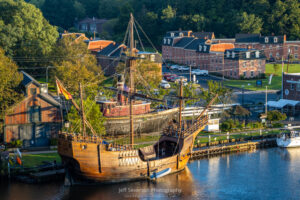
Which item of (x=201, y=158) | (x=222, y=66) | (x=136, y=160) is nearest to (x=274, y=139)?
(x=201, y=158)

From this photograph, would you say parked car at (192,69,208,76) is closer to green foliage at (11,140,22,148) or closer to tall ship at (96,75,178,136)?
tall ship at (96,75,178,136)

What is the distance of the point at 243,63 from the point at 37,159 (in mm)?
56006

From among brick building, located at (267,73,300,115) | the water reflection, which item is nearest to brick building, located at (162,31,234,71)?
brick building, located at (267,73,300,115)

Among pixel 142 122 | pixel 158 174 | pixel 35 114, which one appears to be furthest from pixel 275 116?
pixel 35 114

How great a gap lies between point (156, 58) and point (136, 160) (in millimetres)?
46664

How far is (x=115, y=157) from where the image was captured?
133ft

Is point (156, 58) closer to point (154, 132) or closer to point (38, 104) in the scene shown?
point (154, 132)

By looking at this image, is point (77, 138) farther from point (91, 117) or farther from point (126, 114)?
point (126, 114)

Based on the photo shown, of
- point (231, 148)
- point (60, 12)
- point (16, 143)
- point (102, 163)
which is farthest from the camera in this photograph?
point (60, 12)

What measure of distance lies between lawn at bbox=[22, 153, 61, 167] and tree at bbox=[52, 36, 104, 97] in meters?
11.6

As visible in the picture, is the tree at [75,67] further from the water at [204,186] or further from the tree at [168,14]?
the tree at [168,14]

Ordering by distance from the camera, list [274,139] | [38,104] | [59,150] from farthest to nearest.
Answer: [274,139] → [38,104] → [59,150]

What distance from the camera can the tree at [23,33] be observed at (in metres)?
79.6

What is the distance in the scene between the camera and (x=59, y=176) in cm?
4150
